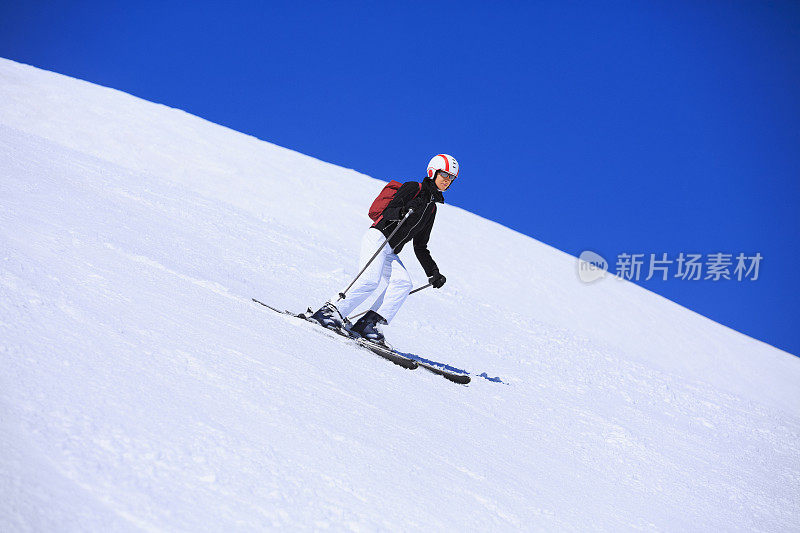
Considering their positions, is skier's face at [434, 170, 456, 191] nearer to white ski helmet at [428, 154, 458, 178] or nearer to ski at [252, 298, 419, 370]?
white ski helmet at [428, 154, 458, 178]

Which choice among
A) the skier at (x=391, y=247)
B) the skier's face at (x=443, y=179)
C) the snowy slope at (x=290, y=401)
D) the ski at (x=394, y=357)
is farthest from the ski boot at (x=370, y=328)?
the skier's face at (x=443, y=179)

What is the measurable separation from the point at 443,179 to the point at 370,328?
5.14 ft

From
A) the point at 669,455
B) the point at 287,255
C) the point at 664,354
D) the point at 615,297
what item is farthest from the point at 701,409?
the point at 615,297

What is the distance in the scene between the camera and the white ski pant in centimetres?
543

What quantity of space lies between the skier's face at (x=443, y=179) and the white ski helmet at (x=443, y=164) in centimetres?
3

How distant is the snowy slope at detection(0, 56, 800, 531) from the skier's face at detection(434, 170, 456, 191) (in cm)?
180

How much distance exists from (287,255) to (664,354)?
7062mm

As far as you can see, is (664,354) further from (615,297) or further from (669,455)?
(669,455)

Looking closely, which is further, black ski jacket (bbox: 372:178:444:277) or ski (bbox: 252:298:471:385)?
black ski jacket (bbox: 372:178:444:277)

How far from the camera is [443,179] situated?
5578mm

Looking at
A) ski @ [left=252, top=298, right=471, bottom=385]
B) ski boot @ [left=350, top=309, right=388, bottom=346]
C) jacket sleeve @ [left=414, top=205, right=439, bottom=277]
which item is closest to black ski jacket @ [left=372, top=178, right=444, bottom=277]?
jacket sleeve @ [left=414, top=205, right=439, bottom=277]

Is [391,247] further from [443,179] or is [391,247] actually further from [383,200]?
[443,179]

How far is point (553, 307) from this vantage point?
1141cm

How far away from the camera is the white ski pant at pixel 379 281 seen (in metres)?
5.43
